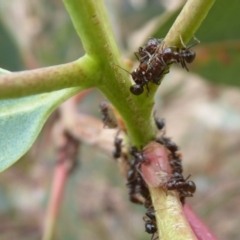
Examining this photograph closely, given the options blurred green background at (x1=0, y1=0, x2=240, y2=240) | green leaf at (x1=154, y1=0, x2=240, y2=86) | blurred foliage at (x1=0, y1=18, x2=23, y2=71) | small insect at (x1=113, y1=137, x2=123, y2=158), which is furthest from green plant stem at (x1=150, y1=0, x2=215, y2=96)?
blurred foliage at (x1=0, y1=18, x2=23, y2=71)

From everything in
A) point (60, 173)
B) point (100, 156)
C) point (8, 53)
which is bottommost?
point (60, 173)

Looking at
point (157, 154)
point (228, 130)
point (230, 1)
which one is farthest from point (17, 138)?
point (228, 130)

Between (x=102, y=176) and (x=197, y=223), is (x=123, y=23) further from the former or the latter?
(x=197, y=223)

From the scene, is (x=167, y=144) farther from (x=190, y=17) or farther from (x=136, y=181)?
(x=190, y=17)

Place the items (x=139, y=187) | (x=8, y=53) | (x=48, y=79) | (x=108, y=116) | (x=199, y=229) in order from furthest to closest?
(x=8, y=53) < (x=108, y=116) < (x=139, y=187) < (x=199, y=229) < (x=48, y=79)

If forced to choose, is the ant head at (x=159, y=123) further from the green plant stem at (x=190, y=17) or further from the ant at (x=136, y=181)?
the green plant stem at (x=190, y=17)

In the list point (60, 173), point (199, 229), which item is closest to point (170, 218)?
point (199, 229)

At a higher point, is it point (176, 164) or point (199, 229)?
point (176, 164)
